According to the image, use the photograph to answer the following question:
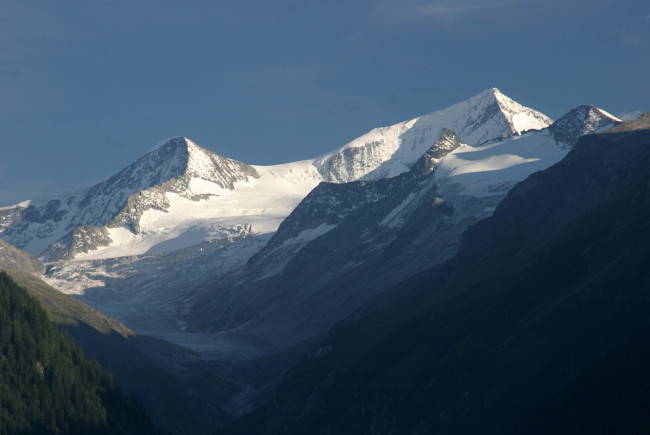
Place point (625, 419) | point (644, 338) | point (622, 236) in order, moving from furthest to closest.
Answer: point (622, 236) → point (644, 338) → point (625, 419)

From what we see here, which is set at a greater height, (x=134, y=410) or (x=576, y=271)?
(x=134, y=410)

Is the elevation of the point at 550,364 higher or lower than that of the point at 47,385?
lower

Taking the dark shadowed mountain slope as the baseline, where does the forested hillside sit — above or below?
above

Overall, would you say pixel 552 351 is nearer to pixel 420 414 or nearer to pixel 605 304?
pixel 605 304

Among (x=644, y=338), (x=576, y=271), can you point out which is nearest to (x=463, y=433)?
(x=644, y=338)

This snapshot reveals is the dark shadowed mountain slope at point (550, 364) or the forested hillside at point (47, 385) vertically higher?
the forested hillside at point (47, 385)

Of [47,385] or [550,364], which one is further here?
[550,364]

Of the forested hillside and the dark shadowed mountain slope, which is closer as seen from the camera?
the dark shadowed mountain slope

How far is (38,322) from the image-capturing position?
160 metres

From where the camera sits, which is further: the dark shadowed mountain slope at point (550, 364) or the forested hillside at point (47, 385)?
the forested hillside at point (47, 385)

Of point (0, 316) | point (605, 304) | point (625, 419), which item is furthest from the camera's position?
point (605, 304)

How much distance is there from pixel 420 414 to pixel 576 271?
42.0 m

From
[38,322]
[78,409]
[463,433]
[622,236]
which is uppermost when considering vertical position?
[38,322]

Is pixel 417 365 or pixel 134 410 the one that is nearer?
pixel 134 410
